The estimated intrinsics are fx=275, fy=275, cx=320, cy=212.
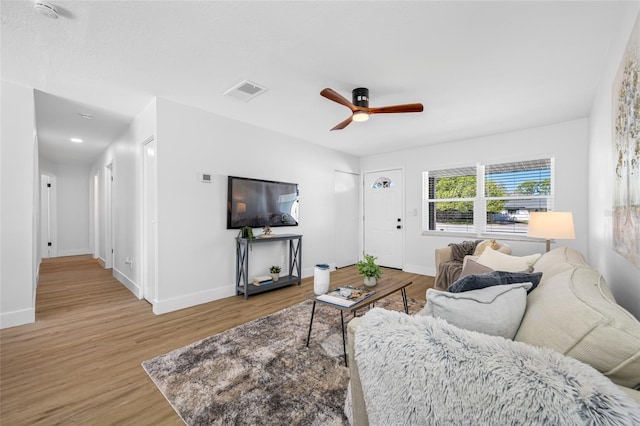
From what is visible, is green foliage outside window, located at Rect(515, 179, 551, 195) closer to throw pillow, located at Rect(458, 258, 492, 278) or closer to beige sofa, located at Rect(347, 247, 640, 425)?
throw pillow, located at Rect(458, 258, 492, 278)

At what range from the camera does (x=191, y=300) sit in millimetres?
3301

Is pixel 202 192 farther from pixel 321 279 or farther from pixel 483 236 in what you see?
pixel 483 236

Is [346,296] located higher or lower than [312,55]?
lower

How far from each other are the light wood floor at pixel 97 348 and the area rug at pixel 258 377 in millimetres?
118

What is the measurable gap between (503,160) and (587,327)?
424 cm

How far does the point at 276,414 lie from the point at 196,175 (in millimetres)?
2752

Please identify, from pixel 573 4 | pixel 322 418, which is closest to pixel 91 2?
pixel 322 418

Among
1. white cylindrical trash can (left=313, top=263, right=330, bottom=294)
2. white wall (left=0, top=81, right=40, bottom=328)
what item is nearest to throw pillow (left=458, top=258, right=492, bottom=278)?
white cylindrical trash can (left=313, top=263, right=330, bottom=294)

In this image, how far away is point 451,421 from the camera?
729mm

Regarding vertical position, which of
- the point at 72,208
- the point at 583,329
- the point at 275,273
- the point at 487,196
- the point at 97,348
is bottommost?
the point at 97,348

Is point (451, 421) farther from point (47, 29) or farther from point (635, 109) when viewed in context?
point (47, 29)

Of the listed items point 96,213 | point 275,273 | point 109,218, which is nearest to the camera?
point 275,273

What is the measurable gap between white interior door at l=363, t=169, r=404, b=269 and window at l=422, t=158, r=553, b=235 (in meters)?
0.53

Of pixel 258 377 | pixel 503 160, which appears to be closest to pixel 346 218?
pixel 503 160
